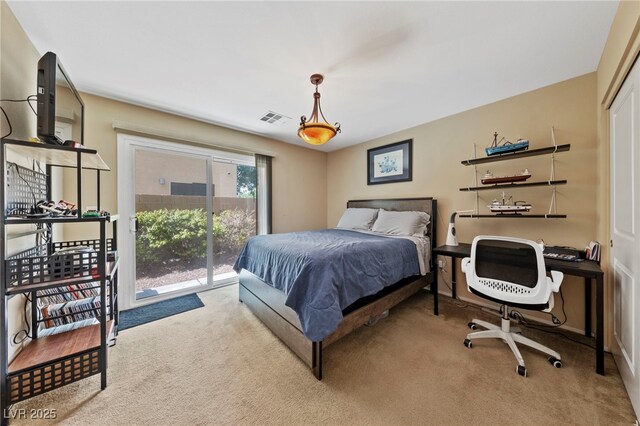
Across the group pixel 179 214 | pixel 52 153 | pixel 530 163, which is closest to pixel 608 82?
pixel 530 163

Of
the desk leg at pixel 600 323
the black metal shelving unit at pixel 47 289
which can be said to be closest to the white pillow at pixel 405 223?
the desk leg at pixel 600 323

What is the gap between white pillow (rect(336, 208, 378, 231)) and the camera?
3516 millimetres

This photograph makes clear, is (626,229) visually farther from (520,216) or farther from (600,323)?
(520,216)

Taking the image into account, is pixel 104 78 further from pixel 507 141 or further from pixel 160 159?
pixel 507 141

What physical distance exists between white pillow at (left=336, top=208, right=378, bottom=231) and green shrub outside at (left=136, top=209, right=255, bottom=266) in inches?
65.7

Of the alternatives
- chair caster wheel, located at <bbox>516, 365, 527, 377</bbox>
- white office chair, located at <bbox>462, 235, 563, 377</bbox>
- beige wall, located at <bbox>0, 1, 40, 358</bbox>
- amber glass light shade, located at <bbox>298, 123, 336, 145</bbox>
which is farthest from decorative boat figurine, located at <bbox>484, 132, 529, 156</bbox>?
beige wall, located at <bbox>0, 1, 40, 358</bbox>

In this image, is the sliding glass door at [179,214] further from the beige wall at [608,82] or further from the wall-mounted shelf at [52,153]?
the beige wall at [608,82]

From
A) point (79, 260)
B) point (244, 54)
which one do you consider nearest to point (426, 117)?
point (244, 54)

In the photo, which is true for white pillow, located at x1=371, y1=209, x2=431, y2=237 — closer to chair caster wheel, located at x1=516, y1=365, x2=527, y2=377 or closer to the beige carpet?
the beige carpet

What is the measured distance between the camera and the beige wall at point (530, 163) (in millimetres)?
2100

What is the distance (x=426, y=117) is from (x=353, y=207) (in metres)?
1.84

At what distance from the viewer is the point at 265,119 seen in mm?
3086

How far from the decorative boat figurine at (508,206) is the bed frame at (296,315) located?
722 millimetres

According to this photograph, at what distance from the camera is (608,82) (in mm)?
1669
